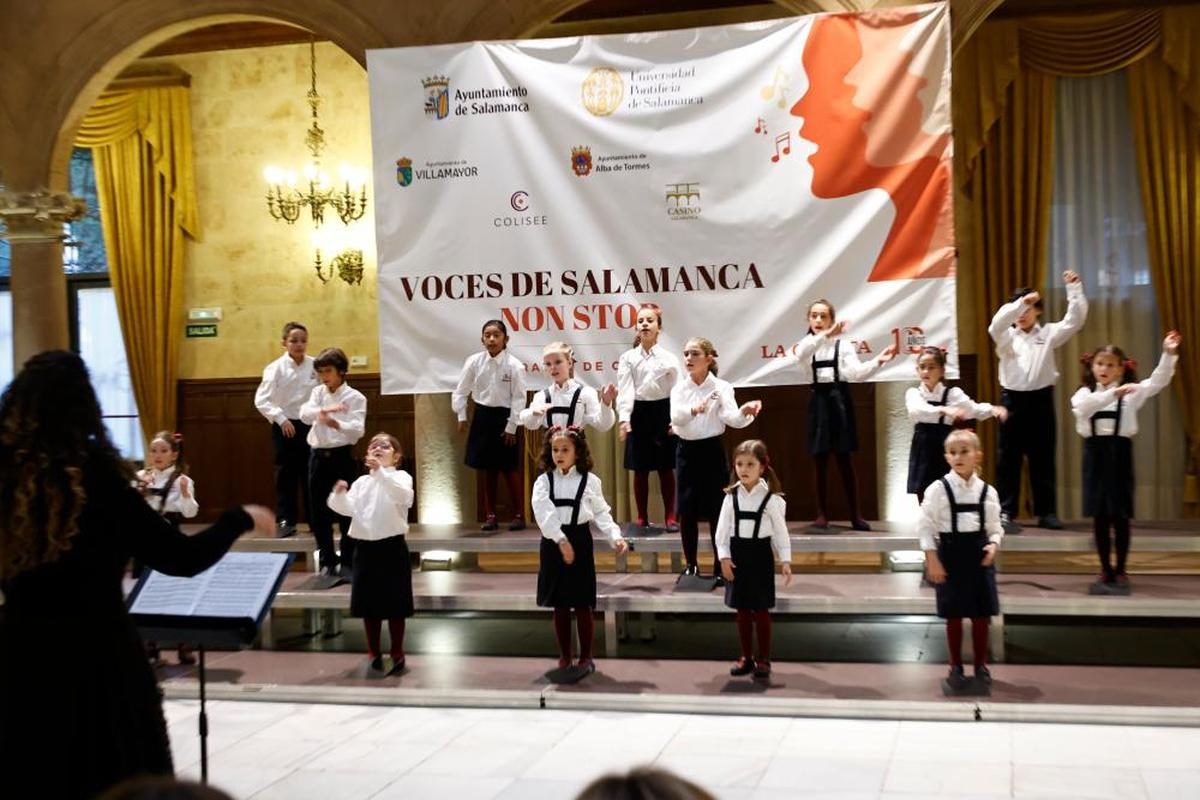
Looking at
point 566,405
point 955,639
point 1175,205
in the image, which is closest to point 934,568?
point 955,639

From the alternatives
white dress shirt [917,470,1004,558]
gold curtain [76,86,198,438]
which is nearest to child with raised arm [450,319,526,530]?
white dress shirt [917,470,1004,558]

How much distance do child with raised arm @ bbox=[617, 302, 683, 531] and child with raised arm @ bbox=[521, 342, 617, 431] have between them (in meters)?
0.12

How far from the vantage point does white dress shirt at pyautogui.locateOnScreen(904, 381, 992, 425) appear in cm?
642

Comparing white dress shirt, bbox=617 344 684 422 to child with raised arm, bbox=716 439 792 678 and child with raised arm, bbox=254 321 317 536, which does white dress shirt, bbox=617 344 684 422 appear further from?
child with raised arm, bbox=254 321 317 536

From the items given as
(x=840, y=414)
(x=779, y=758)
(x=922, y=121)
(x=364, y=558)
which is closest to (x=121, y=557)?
(x=779, y=758)

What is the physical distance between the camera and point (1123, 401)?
604 cm

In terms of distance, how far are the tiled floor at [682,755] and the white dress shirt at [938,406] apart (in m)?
1.86

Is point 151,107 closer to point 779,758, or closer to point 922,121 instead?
point 922,121

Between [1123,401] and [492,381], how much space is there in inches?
139

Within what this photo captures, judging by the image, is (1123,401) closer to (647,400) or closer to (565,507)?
(647,400)

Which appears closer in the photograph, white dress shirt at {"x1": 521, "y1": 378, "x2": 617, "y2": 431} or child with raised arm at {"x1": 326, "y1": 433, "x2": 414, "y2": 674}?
child with raised arm at {"x1": 326, "y1": 433, "x2": 414, "y2": 674}

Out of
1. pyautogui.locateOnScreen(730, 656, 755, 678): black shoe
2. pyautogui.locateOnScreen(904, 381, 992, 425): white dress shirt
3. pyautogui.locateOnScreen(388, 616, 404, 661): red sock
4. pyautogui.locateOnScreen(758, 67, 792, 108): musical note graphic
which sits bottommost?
pyautogui.locateOnScreen(730, 656, 755, 678): black shoe

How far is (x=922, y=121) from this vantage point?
22.6ft

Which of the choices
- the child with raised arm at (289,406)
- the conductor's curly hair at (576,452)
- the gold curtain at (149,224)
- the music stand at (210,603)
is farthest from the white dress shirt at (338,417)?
the gold curtain at (149,224)
